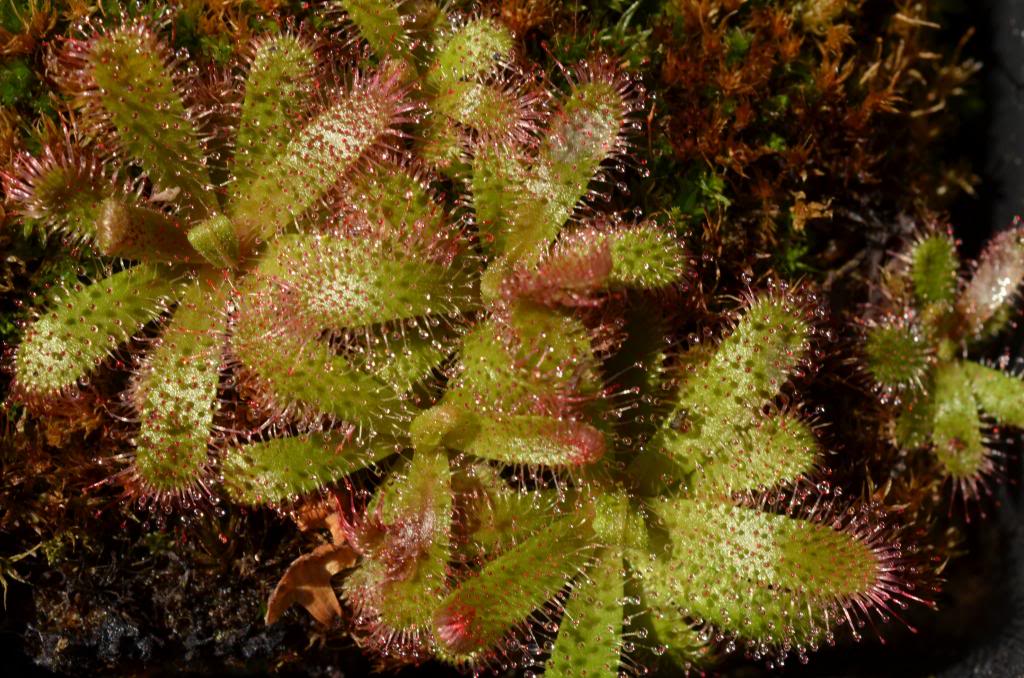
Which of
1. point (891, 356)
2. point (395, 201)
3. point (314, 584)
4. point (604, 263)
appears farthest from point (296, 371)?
point (891, 356)

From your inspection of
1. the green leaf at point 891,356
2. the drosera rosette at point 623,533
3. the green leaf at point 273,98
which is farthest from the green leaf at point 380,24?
Result: the green leaf at point 891,356

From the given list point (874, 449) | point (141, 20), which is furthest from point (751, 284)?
point (141, 20)

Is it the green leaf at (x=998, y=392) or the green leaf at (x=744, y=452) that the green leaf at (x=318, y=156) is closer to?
the green leaf at (x=744, y=452)

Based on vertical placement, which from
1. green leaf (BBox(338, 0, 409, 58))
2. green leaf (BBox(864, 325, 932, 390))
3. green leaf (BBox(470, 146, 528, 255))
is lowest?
green leaf (BBox(864, 325, 932, 390))

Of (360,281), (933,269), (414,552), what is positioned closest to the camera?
(360,281)

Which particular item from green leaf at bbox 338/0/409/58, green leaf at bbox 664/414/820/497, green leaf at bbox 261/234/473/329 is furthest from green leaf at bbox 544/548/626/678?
green leaf at bbox 338/0/409/58

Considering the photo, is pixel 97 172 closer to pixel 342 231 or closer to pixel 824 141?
pixel 342 231

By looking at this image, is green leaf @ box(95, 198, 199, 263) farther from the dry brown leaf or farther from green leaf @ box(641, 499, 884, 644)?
green leaf @ box(641, 499, 884, 644)

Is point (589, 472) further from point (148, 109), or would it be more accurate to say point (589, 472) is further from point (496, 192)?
point (148, 109)
